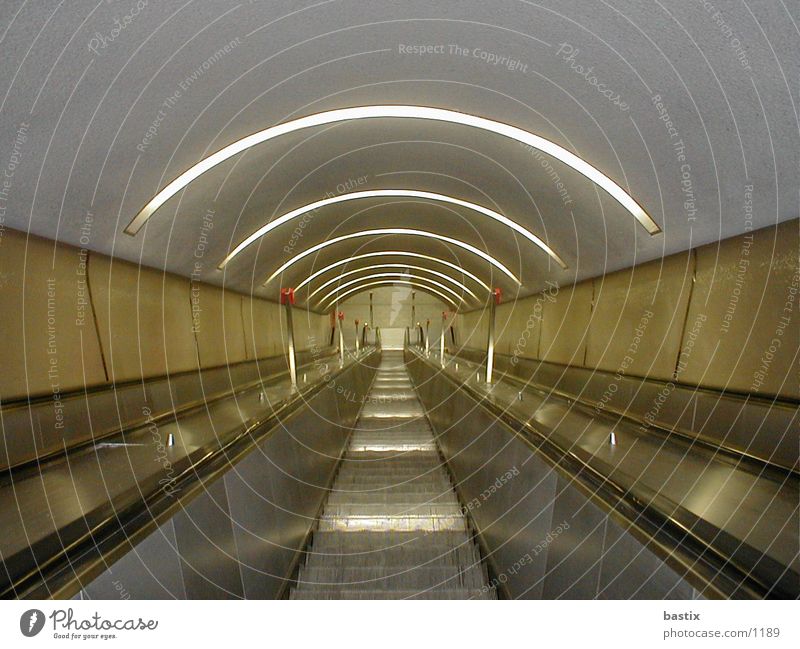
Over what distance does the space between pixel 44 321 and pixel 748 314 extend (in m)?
8.37

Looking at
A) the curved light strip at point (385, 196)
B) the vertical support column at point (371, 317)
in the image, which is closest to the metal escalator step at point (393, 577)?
the curved light strip at point (385, 196)

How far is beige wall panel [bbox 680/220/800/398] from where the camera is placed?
18.5ft

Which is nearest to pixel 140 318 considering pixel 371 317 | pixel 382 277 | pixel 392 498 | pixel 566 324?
pixel 392 498

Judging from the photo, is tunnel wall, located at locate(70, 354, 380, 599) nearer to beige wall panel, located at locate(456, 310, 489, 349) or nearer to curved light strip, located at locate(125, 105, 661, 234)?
curved light strip, located at locate(125, 105, 661, 234)

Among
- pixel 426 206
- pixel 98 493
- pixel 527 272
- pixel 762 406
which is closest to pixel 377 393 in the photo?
pixel 527 272

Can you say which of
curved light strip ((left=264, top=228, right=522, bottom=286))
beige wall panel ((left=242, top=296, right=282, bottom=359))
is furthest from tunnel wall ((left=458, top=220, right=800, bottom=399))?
beige wall panel ((left=242, top=296, right=282, bottom=359))

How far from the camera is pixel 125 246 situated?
8109mm

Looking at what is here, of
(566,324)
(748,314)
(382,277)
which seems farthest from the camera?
(382,277)

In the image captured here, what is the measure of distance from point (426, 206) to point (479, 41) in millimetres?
7435

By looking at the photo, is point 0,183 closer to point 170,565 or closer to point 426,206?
point 170,565

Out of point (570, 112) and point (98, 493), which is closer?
point (98, 493)

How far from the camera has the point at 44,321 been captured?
6.73 meters

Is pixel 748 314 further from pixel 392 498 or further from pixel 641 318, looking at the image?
pixel 392 498

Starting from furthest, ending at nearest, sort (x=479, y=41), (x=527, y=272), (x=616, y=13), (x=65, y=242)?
(x=527, y=272), (x=65, y=242), (x=479, y=41), (x=616, y=13)
